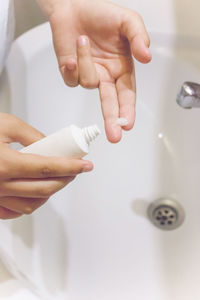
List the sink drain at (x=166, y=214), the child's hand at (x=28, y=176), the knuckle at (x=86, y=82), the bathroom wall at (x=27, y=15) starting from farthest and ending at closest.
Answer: the bathroom wall at (x=27, y=15) → the sink drain at (x=166, y=214) → the knuckle at (x=86, y=82) → the child's hand at (x=28, y=176)

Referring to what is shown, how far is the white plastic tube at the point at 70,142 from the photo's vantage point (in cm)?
34

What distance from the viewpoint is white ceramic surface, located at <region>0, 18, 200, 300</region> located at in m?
0.50

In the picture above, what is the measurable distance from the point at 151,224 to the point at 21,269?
0.80ft

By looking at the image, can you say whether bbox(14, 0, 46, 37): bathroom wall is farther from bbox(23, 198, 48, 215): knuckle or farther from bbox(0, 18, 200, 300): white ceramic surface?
bbox(23, 198, 48, 215): knuckle

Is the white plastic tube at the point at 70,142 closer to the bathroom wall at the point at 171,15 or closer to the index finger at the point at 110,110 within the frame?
the index finger at the point at 110,110

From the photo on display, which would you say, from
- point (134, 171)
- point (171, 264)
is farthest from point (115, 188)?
point (171, 264)

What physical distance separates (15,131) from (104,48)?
17 centimetres

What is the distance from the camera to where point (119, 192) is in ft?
2.03

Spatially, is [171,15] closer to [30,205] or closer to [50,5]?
→ [50,5]

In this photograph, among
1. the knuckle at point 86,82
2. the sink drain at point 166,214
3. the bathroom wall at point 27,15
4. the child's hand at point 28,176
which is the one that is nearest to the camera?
the child's hand at point 28,176

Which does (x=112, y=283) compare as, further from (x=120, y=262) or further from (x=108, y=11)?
(x=108, y=11)

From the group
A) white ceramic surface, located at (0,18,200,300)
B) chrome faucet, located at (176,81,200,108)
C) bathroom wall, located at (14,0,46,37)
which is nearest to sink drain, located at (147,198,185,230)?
white ceramic surface, located at (0,18,200,300)

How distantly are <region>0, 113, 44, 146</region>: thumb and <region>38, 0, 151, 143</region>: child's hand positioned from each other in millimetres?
85

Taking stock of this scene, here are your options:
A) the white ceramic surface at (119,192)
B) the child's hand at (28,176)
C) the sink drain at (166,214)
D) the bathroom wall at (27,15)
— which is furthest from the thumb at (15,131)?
the bathroom wall at (27,15)
